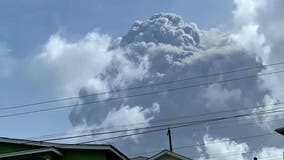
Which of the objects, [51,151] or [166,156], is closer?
[51,151]

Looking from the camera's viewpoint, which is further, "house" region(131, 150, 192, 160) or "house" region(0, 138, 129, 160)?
"house" region(131, 150, 192, 160)

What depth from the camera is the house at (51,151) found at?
35.8 metres

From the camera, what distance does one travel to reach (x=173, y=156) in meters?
43.9

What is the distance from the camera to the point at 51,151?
35625 mm

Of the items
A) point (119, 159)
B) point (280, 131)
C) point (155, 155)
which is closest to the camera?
point (280, 131)

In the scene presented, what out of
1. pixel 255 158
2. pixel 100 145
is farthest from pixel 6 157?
pixel 255 158

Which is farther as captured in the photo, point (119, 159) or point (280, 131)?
point (119, 159)

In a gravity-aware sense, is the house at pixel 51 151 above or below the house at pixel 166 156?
below

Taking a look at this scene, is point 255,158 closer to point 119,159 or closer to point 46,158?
point 119,159

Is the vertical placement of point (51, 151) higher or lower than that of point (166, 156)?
lower

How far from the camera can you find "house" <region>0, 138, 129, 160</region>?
117 feet

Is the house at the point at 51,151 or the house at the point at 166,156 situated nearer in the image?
the house at the point at 51,151

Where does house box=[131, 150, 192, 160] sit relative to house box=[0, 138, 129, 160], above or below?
above

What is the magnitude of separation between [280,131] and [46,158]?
47.6 ft
